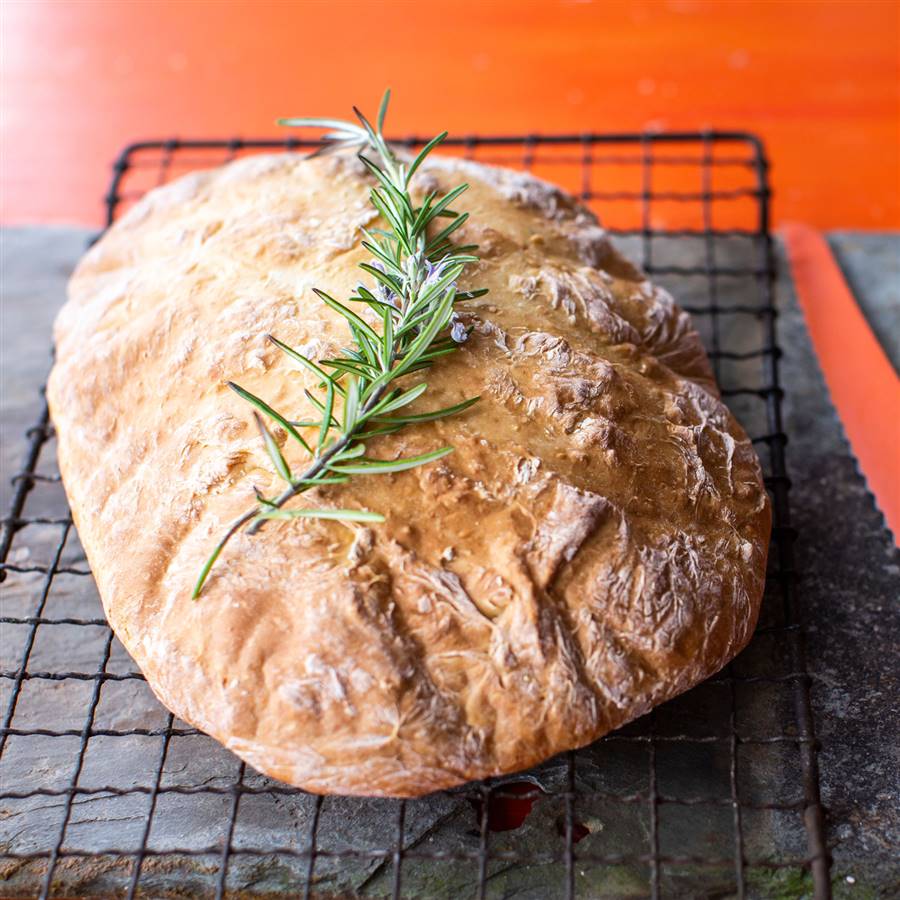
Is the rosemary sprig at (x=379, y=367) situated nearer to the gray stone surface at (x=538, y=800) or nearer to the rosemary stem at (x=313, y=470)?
the rosemary stem at (x=313, y=470)

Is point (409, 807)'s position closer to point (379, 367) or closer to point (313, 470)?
point (313, 470)

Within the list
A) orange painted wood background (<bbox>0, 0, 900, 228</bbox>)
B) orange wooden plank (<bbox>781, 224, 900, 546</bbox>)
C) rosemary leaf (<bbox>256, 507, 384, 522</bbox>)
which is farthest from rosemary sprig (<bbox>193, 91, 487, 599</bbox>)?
orange painted wood background (<bbox>0, 0, 900, 228</bbox>)

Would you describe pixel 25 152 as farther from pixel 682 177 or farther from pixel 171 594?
pixel 171 594

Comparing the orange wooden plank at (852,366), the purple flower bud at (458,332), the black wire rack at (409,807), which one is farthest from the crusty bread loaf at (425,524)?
the orange wooden plank at (852,366)

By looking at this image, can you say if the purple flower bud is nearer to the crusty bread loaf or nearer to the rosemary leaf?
the crusty bread loaf

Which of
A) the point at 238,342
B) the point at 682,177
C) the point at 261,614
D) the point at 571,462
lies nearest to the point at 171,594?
the point at 261,614

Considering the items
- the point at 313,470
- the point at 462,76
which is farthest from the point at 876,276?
the point at 313,470
